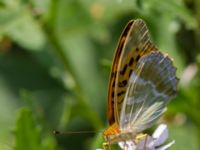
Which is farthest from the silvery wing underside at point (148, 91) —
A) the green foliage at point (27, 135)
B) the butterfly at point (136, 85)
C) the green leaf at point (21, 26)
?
the green leaf at point (21, 26)

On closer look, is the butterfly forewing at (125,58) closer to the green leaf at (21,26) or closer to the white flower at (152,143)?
the white flower at (152,143)

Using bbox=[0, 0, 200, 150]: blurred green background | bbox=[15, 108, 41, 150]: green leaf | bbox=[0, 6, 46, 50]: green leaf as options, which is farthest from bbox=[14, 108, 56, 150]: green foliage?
bbox=[0, 6, 46, 50]: green leaf

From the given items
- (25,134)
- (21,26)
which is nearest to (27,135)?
(25,134)

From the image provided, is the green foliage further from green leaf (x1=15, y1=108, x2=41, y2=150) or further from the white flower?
the white flower

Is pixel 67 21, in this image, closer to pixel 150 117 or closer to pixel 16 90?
pixel 16 90

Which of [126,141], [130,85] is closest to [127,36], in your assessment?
[130,85]
